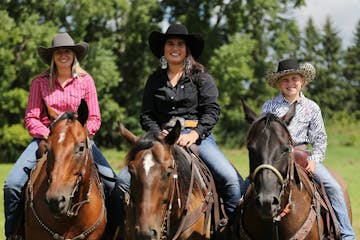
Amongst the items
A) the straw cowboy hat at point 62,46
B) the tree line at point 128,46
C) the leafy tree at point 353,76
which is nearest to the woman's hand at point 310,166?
the straw cowboy hat at point 62,46

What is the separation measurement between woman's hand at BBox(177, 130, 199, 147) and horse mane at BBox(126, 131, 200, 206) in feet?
0.32

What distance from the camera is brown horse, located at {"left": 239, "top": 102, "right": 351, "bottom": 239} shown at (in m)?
5.37

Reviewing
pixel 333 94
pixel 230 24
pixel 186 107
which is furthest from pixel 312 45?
pixel 186 107

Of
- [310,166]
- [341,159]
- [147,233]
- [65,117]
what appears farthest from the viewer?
[341,159]

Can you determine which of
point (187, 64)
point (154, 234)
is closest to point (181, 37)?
point (187, 64)

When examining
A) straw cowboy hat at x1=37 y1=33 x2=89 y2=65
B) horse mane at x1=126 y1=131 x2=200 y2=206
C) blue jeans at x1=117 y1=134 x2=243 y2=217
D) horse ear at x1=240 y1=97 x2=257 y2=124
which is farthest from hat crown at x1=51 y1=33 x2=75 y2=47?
horse ear at x1=240 y1=97 x2=257 y2=124

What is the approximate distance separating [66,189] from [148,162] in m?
0.89

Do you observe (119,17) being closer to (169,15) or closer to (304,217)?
(169,15)

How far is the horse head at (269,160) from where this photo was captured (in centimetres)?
532

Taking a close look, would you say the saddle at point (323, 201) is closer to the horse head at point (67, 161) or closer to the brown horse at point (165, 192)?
the brown horse at point (165, 192)

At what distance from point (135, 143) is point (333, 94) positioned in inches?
2516

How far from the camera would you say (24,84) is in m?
31.4

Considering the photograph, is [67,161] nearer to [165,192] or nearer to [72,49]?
[165,192]

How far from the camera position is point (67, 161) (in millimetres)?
5508
